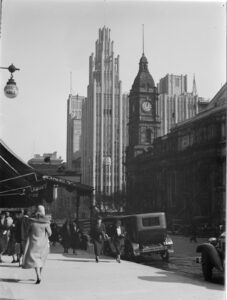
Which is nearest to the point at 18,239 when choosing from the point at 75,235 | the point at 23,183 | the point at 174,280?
the point at 75,235

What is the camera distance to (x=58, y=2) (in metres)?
7.90

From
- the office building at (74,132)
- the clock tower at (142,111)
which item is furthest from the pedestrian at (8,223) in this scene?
the clock tower at (142,111)

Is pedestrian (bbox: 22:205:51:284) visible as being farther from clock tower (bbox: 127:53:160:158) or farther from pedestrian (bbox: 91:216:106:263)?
clock tower (bbox: 127:53:160:158)

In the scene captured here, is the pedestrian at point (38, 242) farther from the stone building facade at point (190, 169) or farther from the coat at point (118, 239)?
the stone building facade at point (190, 169)

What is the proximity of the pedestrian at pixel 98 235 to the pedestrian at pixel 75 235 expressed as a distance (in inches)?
10.6

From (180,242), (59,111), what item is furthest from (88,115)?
(180,242)

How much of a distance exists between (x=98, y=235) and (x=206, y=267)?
6.37 ft

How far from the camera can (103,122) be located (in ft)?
27.5

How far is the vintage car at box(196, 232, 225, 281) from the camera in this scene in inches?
295

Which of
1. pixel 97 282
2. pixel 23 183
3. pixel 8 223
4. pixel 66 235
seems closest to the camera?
pixel 97 282

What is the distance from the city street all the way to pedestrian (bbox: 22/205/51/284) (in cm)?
24

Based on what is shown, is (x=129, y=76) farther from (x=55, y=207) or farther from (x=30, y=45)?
(x=55, y=207)

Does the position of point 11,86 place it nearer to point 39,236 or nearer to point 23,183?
point 23,183

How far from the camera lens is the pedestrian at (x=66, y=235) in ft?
26.7
